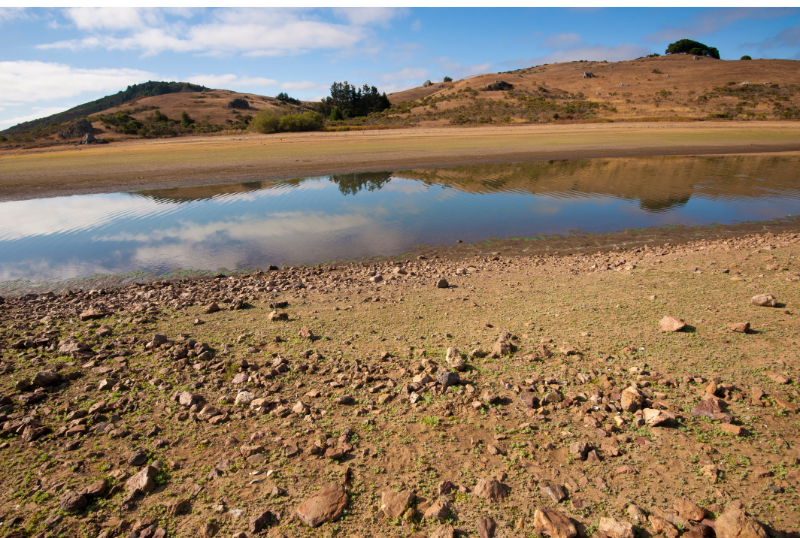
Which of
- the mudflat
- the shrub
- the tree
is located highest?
the tree

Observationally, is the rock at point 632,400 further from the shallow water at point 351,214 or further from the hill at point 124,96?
the hill at point 124,96

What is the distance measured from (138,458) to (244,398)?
1.04m

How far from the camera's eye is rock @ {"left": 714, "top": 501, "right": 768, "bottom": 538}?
95.6 inches

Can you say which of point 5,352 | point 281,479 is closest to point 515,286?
point 281,479

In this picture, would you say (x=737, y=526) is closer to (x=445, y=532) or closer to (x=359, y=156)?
(x=445, y=532)

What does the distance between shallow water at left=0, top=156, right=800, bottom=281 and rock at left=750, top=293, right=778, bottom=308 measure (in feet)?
24.2

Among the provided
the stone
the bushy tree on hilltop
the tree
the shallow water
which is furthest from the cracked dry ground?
the tree

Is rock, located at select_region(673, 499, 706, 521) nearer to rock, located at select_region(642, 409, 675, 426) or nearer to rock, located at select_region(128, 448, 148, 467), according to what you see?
rock, located at select_region(642, 409, 675, 426)

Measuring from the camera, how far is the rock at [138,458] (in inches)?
133

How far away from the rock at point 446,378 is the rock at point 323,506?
158 cm

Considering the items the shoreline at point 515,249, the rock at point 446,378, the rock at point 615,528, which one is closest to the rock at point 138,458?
the rock at point 446,378

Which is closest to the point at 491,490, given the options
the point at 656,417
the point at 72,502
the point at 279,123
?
the point at 656,417

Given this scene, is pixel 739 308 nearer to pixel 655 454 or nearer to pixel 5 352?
pixel 655 454

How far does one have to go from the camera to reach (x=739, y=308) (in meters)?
5.47
